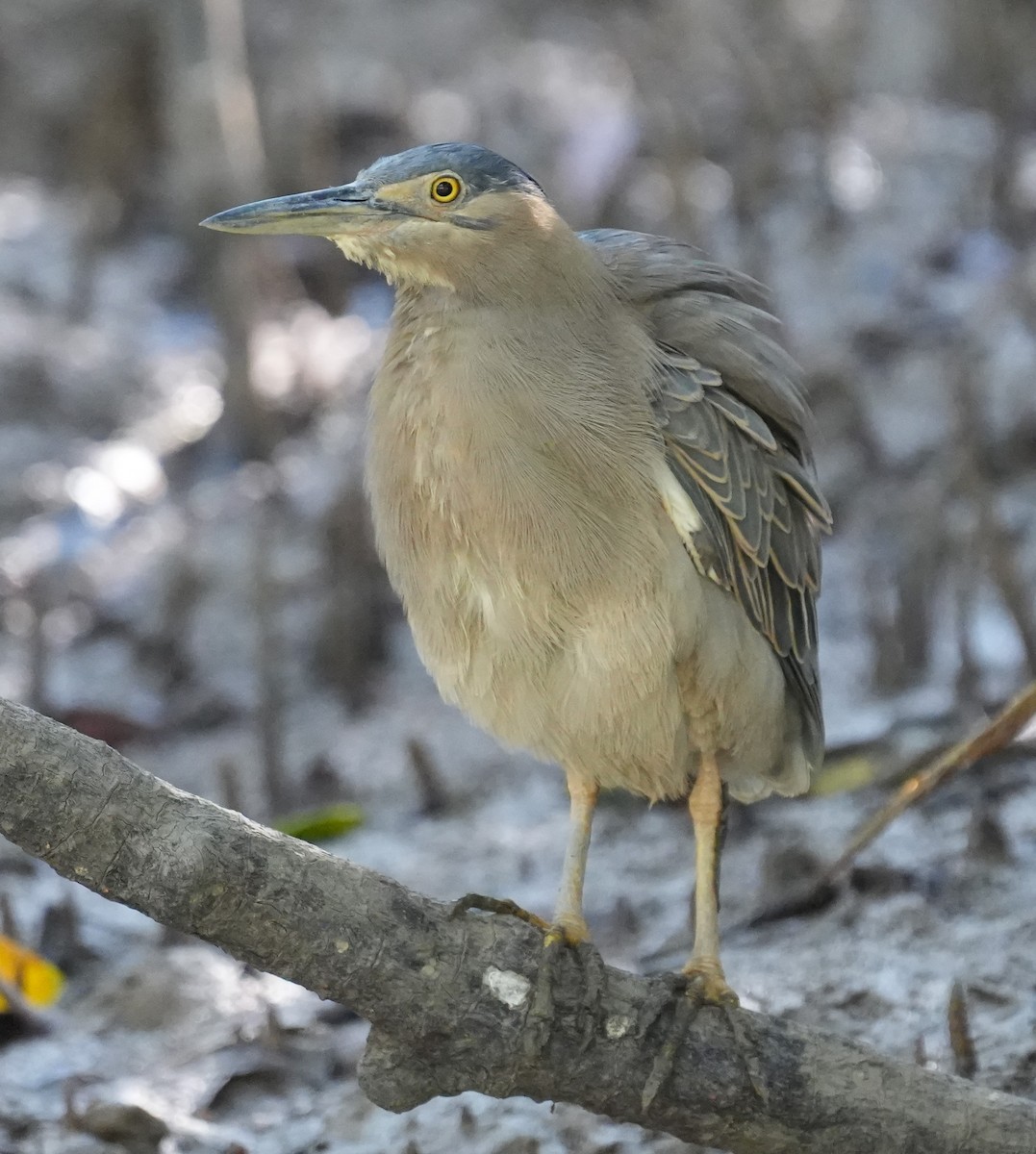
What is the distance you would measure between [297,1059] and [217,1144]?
0.33 metres

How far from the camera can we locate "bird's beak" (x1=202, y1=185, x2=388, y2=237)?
2.99 meters

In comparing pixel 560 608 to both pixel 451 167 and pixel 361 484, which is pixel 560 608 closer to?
pixel 451 167

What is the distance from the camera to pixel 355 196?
9.95 feet

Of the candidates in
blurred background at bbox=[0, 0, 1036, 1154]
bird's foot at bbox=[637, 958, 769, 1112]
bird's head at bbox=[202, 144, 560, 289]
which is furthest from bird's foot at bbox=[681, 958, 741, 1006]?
bird's head at bbox=[202, 144, 560, 289]

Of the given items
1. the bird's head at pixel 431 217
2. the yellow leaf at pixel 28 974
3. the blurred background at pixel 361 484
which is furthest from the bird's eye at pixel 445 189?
the yellow leaf at pixel 28 974

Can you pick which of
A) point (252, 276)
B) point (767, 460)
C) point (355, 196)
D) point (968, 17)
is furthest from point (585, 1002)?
point (968, 17)

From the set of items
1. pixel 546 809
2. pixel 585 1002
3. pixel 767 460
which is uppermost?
pixel 767 460

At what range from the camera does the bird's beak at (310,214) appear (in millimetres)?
2990

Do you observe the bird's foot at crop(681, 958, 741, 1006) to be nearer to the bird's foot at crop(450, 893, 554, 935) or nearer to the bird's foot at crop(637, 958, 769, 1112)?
the bird's foot at crop(637, 958, 769, 1112)

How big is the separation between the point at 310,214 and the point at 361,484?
3.17m

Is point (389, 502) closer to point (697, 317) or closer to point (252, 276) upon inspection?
point (697, 317)

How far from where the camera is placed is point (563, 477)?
297 cm

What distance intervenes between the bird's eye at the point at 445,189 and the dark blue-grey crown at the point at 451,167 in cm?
2

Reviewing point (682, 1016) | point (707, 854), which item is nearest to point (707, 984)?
point (682, 1016)
